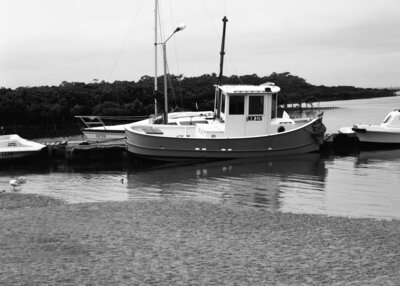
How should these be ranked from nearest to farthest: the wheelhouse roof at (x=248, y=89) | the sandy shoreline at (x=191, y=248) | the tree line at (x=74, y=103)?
1. the sandy shoreline at (x=191, y=248)
2. the wheelhouse roof at (x=248, y=89)
3. the tree line at (x=74, y=103)

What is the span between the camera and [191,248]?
8070 mm

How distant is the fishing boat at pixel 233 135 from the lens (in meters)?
24.3

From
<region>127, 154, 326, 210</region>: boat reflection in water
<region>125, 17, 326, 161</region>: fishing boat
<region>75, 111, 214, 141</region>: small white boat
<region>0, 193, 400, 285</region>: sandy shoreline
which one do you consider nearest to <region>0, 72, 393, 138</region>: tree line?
<region>75, 111, 214, 141</region>: small white boat

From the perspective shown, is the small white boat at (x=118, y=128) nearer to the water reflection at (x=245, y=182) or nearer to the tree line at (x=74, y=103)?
the tree line at (x=74, y=103)

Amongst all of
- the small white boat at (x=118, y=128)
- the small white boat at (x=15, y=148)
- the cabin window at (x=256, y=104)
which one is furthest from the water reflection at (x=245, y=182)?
the small white boat at (x=118, y=128)

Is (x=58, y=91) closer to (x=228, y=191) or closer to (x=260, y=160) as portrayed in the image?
(x=260, y=160)

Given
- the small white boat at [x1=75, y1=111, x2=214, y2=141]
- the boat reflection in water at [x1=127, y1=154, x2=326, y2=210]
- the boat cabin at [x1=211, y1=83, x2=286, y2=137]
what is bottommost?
the boat reflection in water at [x1=127, y1=154, x2=326, y2=210]

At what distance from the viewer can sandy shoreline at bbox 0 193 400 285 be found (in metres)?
6.61

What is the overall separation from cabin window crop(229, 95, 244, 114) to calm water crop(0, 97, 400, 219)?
8.15ft

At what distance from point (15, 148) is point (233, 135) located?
35.1 ft

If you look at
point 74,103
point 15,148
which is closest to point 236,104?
point 15,148

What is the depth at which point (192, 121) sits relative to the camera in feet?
92.4

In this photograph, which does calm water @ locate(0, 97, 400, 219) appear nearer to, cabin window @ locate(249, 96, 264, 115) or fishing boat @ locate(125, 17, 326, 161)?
fishing boat @ locate(125, 17, 326, 161)

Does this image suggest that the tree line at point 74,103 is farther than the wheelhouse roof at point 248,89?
Yes
